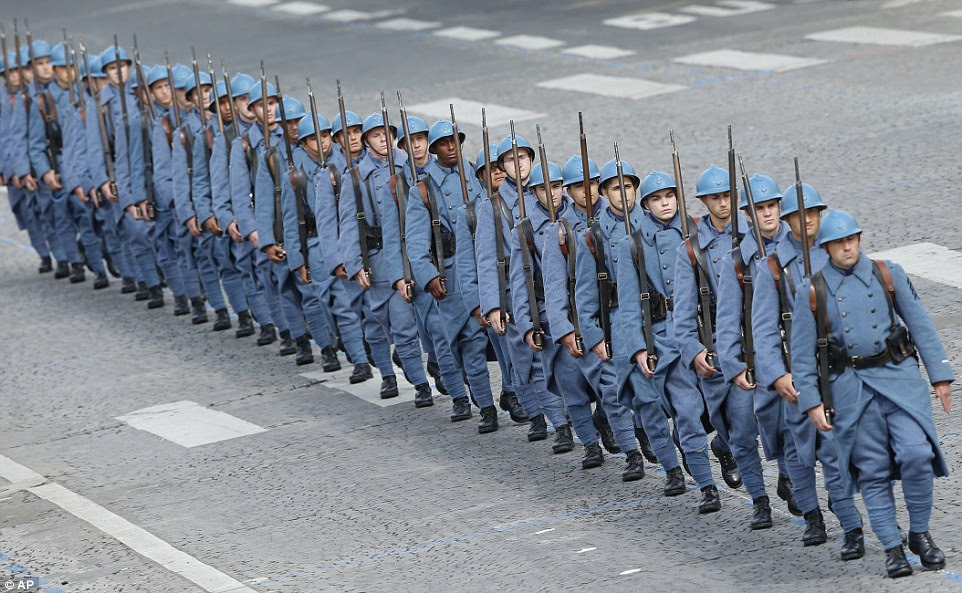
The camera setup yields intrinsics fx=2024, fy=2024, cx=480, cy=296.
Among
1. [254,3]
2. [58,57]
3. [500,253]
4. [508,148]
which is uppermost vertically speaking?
[58,57]

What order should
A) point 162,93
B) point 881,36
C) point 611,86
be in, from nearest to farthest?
point 162,93 → point 611,86 → point 881,36

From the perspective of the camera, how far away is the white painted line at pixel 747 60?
25.1 metres

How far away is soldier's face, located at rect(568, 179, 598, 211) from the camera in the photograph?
12.1m

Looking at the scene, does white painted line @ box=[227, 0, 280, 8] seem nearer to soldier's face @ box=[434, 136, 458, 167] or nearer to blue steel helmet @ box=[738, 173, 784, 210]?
soldier's face @ box=[434, 136, 458, 167]

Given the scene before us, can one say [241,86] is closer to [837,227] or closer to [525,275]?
[525,275]

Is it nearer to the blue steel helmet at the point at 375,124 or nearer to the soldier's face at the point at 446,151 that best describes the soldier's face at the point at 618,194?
the soldier's face at the point at 446,151

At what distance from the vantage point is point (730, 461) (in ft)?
37.9

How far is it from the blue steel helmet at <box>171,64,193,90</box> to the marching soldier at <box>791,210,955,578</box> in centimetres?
895

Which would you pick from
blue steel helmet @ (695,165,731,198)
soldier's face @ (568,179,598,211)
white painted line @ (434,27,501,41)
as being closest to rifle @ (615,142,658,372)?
blue steel helmet @ (695,165,731,198)

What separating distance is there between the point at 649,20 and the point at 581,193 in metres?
18.3

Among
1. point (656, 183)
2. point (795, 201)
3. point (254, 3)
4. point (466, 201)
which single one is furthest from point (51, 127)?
point (254, 3)

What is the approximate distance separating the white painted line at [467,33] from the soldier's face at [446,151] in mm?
16798

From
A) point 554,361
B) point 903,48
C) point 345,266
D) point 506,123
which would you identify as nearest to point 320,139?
point 345,266

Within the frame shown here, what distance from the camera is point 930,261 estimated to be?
15.7 meters
